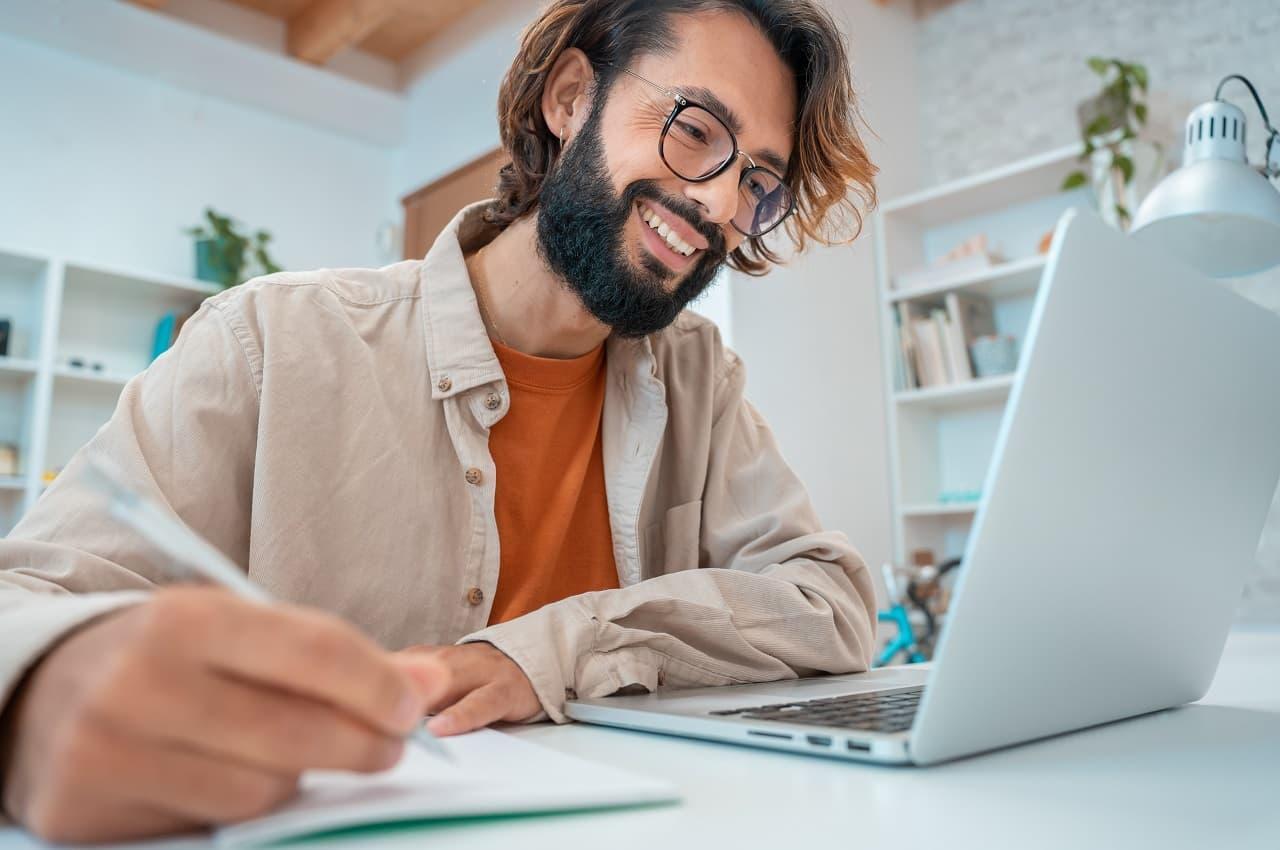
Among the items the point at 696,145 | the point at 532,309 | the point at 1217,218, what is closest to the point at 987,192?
the point at 1217,218

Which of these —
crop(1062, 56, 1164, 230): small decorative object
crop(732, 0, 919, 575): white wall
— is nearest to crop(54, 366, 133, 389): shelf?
crop(732, 0, 919, 575): white wall

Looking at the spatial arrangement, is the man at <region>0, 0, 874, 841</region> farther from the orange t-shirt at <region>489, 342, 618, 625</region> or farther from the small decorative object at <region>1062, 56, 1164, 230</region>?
the small decorative object at <region>1062, 56, 1164, 230</region>

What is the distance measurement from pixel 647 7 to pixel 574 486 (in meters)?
0.73

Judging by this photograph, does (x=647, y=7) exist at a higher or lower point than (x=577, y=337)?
higher

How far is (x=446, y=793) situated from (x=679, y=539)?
0.91m

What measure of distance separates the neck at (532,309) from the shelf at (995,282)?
7.61 feet

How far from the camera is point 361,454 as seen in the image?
3.59 ft

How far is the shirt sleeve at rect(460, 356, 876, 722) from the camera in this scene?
0.83m

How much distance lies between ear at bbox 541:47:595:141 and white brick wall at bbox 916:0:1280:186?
2.54m

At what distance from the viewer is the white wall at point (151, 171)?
12.5 feet

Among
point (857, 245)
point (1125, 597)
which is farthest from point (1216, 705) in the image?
point (857, 245)

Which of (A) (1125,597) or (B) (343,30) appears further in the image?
(B) (343,30)

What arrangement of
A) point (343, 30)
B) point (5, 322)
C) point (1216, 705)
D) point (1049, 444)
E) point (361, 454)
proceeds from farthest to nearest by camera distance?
point (343, 30) → point (5, 322) → point (361, 454) → point (1216, 705) → point (1049, 444)

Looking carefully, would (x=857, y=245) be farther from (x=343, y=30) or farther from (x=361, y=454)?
(x=361, y=454)
